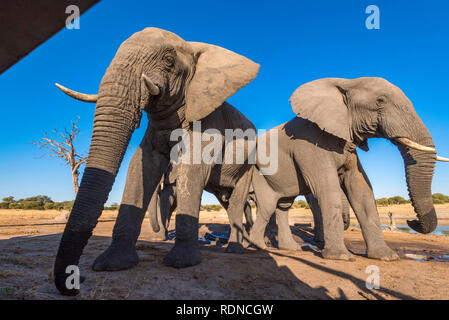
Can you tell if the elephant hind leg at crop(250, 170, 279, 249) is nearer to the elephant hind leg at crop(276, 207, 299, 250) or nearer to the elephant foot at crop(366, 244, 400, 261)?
the elephant hind leg at crop(276, 207, 299, 250)

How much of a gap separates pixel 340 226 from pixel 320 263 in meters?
0.99

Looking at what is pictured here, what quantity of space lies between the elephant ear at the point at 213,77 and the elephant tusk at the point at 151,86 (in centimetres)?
70

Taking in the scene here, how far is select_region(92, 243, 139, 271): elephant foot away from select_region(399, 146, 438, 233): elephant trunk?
4402 mm

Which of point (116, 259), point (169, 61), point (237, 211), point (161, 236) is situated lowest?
point (161, 236)

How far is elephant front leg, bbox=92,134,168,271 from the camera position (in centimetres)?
305

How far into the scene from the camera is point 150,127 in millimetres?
4047

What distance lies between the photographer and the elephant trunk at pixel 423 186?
4316 mm

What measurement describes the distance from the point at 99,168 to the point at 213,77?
2116mm

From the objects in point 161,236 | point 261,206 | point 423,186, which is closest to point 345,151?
point 423,186

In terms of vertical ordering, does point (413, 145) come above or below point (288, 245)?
above

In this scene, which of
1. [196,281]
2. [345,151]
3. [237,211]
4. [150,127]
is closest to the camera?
[196,281]

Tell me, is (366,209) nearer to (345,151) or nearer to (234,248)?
(345,151)

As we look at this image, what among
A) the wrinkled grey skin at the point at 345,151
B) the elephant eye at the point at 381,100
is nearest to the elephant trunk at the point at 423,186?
the wrinkled grey skin at the point at 345,151
